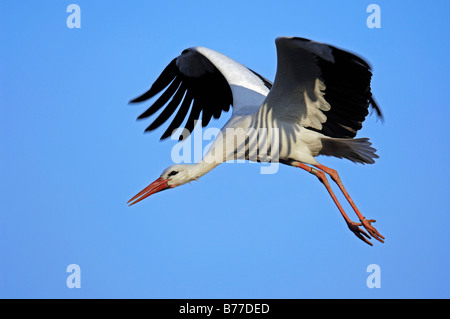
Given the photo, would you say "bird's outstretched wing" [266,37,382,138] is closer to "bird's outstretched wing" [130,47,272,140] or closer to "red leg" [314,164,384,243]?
"red leg" [314,164,384,243]

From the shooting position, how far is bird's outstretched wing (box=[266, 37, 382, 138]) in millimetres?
6172

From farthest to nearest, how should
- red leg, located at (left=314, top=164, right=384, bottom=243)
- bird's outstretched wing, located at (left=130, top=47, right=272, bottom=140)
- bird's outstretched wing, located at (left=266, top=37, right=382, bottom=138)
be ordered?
bird's outstretched wing, located at (left=130, top=47, right=272, bottom=140) < red leg, located at (left=314, top=164, right=384, bottom=243) < bird's outstretched wing, located at (left=266, top=37, right=382, bottom=138)

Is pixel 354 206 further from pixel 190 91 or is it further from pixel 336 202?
pixel 190 91

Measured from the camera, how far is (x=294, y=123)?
7086 millimetres

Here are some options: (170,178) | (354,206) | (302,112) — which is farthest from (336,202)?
(170,178)

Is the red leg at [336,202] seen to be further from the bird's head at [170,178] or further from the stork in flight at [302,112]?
the bird's head at [170,178]

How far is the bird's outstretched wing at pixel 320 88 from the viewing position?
6172mm

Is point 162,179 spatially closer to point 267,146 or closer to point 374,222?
point 267,146

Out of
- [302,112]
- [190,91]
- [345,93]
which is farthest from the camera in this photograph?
[190,91]

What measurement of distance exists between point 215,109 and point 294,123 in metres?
2.02

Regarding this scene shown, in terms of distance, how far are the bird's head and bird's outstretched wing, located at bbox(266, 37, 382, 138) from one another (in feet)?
3.53

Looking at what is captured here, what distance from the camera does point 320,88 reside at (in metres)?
6.70

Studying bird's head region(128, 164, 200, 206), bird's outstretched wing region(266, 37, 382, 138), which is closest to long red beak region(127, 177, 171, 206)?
bird's head region(128, 164, 200, 206)

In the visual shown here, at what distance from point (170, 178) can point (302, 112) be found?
1.51m
